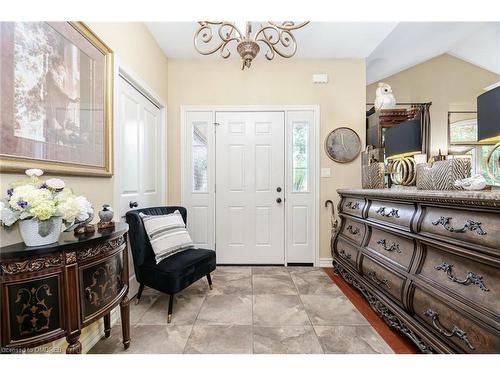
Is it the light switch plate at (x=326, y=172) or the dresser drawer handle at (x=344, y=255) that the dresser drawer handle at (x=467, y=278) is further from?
the light switch plate at (x=326, y=172)

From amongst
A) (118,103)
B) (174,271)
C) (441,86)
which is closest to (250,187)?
(174,271)

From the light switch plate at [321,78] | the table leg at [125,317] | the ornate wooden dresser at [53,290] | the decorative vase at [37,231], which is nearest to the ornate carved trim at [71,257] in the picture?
the ornate wooden dresser at [53,290]

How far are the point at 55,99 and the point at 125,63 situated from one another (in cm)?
94

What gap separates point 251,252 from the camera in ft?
9.86

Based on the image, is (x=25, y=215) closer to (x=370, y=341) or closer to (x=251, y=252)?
(x=370, y=341)

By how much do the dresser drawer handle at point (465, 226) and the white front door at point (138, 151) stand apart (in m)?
2.35

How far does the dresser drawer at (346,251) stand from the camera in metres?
2.17

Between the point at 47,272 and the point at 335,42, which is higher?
the point at 335,42

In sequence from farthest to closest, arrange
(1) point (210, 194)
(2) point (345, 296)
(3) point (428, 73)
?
1. (3) point (428, 73)
2. (1) point (210, 194)
3. (2) point (345, 296)
